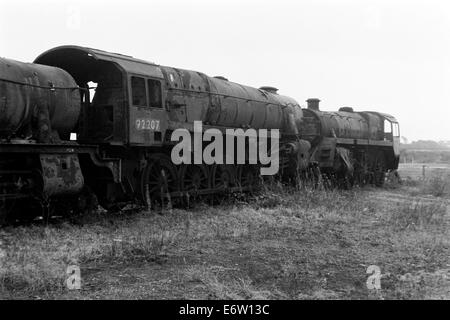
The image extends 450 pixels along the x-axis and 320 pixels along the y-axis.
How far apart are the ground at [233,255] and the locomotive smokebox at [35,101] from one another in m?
1.76

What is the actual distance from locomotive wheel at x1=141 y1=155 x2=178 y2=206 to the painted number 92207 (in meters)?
0.73

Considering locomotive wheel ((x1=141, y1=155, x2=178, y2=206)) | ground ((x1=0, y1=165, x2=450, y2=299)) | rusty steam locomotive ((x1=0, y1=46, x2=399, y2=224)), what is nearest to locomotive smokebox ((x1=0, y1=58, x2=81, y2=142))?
rusty steam locomotive ((x1=0, y1=46, x2=399, y2=224))

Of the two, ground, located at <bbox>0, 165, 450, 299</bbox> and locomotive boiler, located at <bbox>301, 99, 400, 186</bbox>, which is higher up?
locomotive boiler, located at <bbox>301, 99, 400, 186</bbox>

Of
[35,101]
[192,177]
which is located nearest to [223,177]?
[192,177]

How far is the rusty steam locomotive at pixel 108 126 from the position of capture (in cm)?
860

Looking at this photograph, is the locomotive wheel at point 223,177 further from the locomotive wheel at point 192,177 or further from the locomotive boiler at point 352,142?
the locomotive boiler at point 352,142

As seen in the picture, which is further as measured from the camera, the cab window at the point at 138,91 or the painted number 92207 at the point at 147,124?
the cab window at the point at 138,91

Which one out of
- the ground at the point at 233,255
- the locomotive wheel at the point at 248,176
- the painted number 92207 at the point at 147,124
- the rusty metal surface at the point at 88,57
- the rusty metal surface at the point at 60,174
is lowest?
the ground at the point at 233,255

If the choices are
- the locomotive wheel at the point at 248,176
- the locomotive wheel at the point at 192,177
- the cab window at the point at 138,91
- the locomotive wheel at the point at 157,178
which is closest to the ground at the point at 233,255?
the locomotive wheel at the point at 157,178

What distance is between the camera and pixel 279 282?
5723mm

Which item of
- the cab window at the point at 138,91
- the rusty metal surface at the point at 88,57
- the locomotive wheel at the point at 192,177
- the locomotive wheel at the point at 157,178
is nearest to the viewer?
the rusty metal surface at the point at 88,57

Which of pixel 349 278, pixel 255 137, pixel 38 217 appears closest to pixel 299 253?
pixel 349 278

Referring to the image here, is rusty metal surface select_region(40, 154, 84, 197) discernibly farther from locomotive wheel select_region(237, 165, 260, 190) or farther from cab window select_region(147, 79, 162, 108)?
locomotive wheel select_region(237, 165, 260, 190)

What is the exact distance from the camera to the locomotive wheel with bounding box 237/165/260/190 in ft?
47.4
